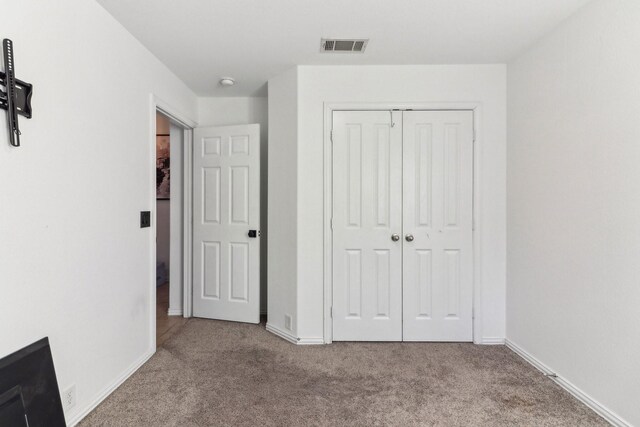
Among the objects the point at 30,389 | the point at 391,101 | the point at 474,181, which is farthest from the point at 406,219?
the point at 30,389

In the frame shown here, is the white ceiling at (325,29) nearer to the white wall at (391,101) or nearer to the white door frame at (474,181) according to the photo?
the white wall at (391,101)

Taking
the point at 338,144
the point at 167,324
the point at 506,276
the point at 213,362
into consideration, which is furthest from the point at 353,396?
the point at 167,324

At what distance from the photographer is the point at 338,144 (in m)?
2.77

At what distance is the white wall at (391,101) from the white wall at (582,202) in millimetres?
149

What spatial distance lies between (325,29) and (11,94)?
1.73m

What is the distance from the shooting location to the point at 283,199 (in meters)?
2.89

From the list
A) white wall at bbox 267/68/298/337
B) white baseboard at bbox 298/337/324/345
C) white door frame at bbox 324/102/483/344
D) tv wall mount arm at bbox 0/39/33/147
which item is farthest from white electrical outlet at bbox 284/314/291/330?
tv wall mount arm at bbox 0/39/33/147

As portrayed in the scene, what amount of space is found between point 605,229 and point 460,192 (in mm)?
1071

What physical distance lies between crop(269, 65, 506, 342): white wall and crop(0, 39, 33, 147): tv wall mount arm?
5.77 ft

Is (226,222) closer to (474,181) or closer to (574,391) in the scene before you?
(474,181)

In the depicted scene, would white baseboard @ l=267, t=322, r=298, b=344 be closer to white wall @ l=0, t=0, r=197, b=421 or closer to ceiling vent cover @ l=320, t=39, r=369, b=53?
white wall @ l=0, t=0, r=197, b=421

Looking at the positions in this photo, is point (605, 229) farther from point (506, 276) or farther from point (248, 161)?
point (248, 161)

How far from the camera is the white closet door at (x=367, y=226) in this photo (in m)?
2.76

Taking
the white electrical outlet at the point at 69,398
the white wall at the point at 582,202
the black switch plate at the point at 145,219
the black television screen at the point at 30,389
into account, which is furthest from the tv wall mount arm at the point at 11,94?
the white wall at the point at 582,202
